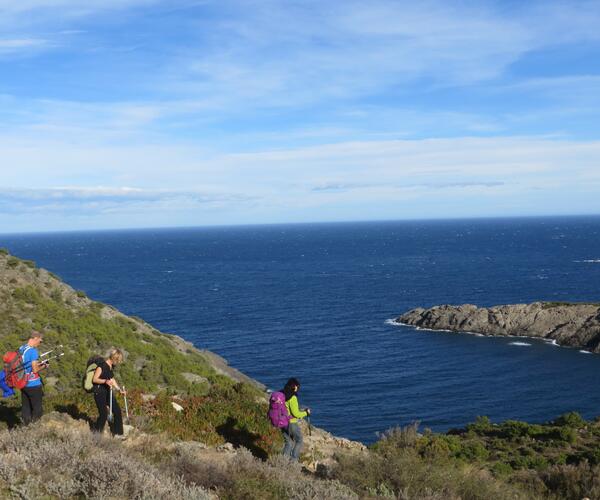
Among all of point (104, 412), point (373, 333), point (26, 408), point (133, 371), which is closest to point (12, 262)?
point (133, 371)

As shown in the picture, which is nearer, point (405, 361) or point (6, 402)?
point (6, 402)

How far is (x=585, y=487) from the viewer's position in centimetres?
1184

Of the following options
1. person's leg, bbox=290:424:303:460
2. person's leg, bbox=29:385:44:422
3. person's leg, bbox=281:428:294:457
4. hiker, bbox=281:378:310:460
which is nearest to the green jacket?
hiker, bbox=281:378:310:460

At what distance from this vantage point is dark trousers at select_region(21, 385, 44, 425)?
11266mm

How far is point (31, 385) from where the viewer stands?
11.2 meters

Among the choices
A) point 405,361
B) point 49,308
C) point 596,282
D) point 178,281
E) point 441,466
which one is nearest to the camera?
point 441,466

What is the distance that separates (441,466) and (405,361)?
177 ft

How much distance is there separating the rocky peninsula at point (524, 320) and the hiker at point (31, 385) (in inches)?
2826

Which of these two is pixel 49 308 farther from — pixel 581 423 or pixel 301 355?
pixel 301 355

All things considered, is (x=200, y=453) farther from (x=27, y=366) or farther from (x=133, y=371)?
(x=133, y=371)

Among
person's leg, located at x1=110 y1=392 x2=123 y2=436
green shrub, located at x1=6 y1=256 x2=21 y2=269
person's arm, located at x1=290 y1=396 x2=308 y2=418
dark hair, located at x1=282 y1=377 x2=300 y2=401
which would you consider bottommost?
person's leg, located at x1=110 y1=392 x2=123 y2=436

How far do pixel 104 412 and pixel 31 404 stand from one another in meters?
1.54

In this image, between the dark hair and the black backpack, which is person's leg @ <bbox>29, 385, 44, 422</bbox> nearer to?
the black backpack

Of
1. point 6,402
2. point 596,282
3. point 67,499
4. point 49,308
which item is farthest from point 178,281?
point 67,499
